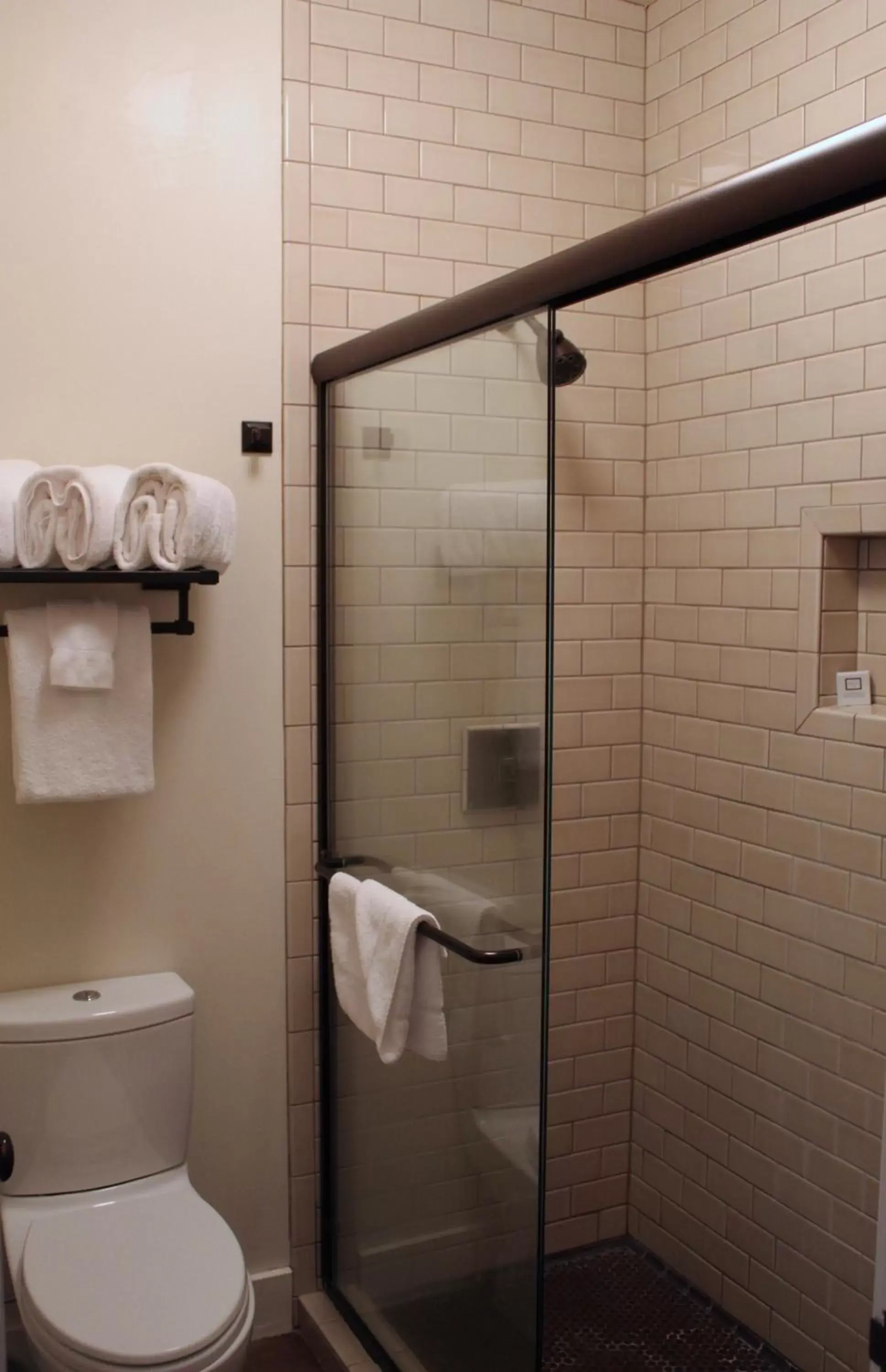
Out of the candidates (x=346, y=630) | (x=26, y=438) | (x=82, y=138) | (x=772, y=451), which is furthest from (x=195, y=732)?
(x=772, y=451)

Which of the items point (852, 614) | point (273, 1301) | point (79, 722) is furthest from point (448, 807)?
point (273, 1301)

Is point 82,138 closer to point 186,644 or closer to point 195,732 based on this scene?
point 186,644

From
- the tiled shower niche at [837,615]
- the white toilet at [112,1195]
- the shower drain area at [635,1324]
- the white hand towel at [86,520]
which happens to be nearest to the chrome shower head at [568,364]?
the tiled shower niche at [837,615]

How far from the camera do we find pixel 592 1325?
2.45 meters

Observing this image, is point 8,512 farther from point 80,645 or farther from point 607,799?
point 607,799

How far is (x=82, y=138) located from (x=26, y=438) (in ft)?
1.81

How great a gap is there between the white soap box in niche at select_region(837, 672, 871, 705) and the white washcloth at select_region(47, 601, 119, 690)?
1312mm

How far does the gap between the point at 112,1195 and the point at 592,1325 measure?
41.5 inches

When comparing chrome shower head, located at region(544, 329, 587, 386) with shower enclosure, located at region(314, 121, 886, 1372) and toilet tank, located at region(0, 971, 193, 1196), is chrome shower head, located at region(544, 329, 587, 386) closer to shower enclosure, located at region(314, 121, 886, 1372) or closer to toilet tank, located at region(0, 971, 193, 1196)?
shower enclosure, located at region(314, 121, 886, 1372)

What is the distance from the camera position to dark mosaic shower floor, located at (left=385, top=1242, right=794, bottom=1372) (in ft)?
5.82

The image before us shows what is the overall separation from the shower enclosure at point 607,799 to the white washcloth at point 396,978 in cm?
4

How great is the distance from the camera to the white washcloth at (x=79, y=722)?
1.99m

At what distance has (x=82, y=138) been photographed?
2135mm

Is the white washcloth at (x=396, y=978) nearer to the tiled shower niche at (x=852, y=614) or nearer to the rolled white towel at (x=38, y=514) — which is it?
the rolled white towel at (x=38, y=514)
